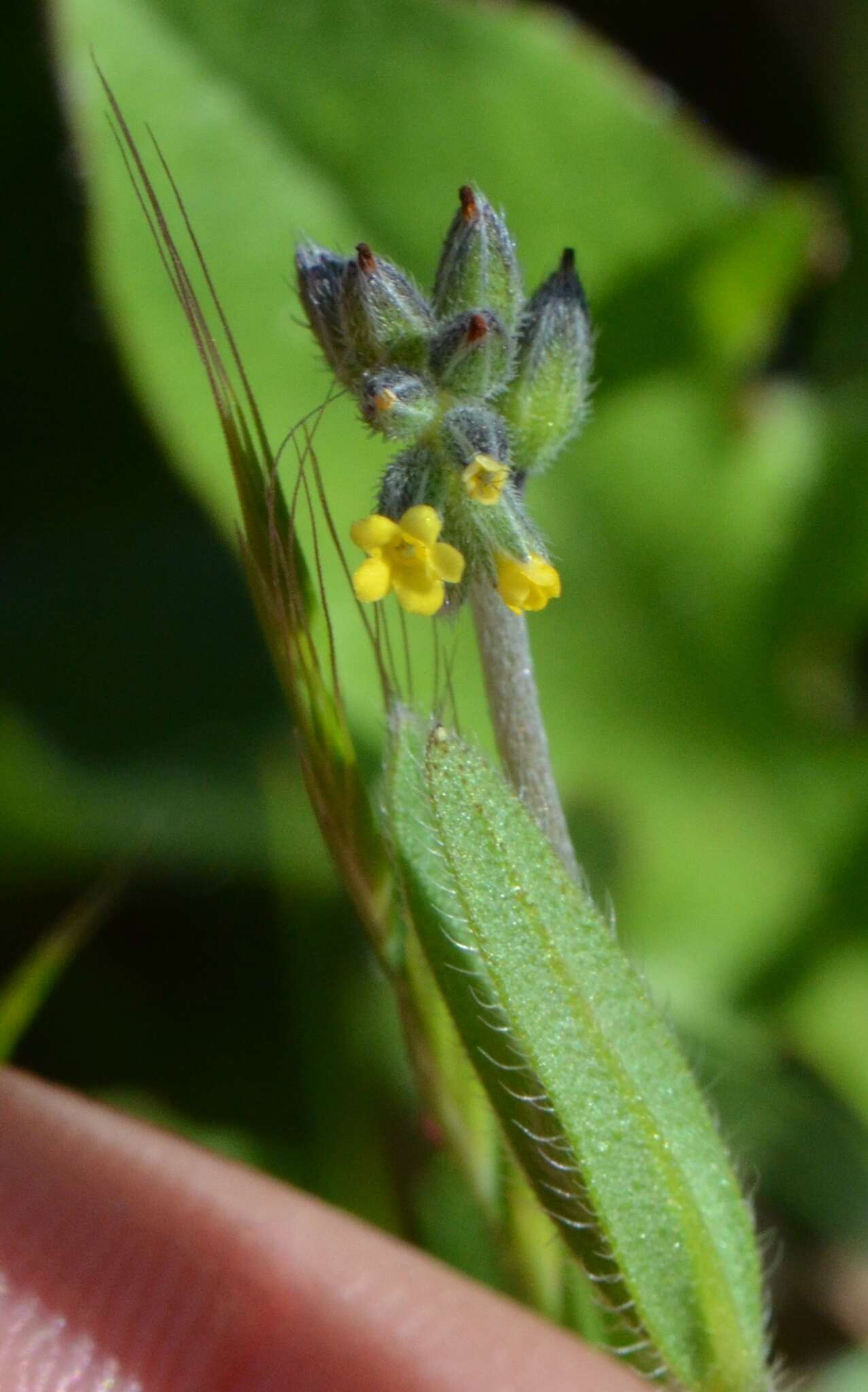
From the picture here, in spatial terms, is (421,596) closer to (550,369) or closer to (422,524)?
(422,524)

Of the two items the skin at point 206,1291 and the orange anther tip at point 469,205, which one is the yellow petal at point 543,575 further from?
the skin at point 206,1291

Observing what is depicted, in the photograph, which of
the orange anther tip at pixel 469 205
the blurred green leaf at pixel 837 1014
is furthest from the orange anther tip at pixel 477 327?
the blurred green leaf at pixel 837 1014

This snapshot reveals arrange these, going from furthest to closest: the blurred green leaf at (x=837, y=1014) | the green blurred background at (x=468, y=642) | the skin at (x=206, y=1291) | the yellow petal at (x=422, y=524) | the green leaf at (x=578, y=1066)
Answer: the blurred green leaf at (x=837, y=1014) → the green blurred background at (x=468, y=642) → the skin at (x=206, y=1291) → the green leaf at (x=578, y=1066) → the yellow petal at (x=422, y=524)

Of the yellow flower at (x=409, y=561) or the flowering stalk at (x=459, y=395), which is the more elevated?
the flowering stalk at (x=459, y=395)

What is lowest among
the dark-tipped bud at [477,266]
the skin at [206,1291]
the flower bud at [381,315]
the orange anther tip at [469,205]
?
the skin at [206,1291]

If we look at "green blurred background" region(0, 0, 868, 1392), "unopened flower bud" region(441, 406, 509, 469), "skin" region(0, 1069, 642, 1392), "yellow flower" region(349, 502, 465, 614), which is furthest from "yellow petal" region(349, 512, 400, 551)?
"green blurred background" region(0, 0, 868, 1392)

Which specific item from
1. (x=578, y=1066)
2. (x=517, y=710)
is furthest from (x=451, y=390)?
(x=578, y=1066)
